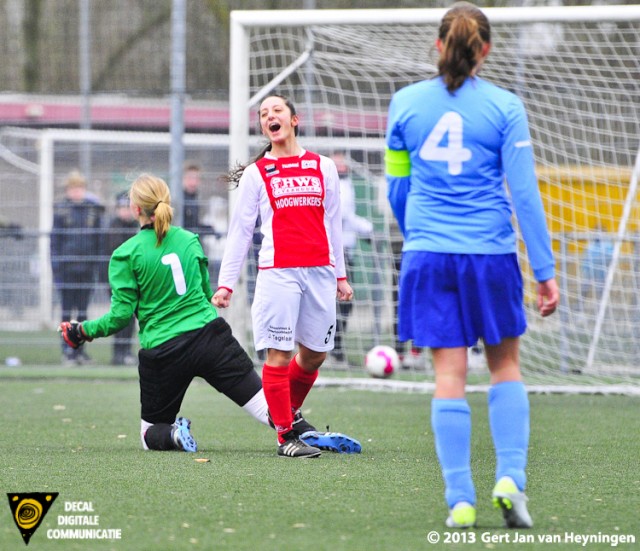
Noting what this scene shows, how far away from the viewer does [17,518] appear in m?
4.11

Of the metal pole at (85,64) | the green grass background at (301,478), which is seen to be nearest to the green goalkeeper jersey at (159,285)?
the green grass background at (301,478)

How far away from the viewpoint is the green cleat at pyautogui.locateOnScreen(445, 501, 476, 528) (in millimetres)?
3961

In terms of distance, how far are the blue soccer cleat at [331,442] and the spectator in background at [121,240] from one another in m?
6.07

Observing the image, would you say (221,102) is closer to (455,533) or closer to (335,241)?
(335,241)

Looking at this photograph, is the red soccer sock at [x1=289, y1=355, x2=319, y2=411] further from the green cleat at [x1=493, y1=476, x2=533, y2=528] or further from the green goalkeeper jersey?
the green cleat at [x1=493, y1=476, x2=533, y2=528]

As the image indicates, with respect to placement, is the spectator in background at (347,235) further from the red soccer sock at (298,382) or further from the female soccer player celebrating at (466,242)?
the female soccer player celebrating at (466,242)

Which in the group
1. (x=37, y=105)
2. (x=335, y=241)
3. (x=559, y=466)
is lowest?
(x=559, y=466)

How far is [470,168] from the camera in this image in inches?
160

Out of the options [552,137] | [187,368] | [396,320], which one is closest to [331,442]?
[187,368]

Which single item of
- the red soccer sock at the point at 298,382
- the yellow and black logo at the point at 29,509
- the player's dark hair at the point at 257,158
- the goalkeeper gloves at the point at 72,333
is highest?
the player's dark hair at the point at 257,158

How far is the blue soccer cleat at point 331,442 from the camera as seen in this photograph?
604cm

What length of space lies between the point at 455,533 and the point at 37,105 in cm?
1692

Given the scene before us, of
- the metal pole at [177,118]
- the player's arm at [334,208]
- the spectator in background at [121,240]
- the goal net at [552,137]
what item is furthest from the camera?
the spectator in background at [121,240]

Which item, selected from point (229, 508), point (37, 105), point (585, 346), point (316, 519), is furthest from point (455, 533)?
point (37, 105)
